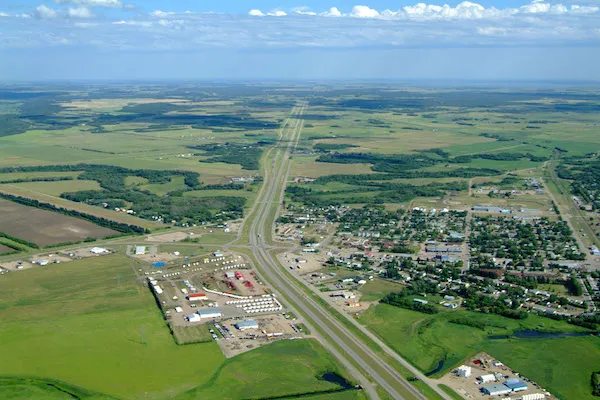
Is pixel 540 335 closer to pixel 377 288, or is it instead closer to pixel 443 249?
pixel 377 288

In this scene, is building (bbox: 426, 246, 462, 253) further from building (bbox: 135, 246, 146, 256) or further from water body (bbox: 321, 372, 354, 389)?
building (bbox: 135, 246, 146, 256)

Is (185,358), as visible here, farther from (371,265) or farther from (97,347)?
(371,265)

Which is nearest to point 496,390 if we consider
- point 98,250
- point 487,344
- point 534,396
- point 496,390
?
point 496,390

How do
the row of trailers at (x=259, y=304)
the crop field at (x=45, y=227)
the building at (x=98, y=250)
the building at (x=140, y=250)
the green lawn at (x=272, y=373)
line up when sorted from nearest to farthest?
1. the green lawn at (x=272, y=373)
2. the row of trailers at (x=259, y=304)
3. the building at (x=140, y=250)
4. the building at (x=98, y=250)
5. the crop field at (x=45, y=227)

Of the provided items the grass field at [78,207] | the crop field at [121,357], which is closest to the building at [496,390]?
the crop field at [121,357]

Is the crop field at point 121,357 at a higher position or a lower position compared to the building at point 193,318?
lower

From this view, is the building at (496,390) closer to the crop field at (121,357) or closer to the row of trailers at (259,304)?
the crop field at (121,357)
